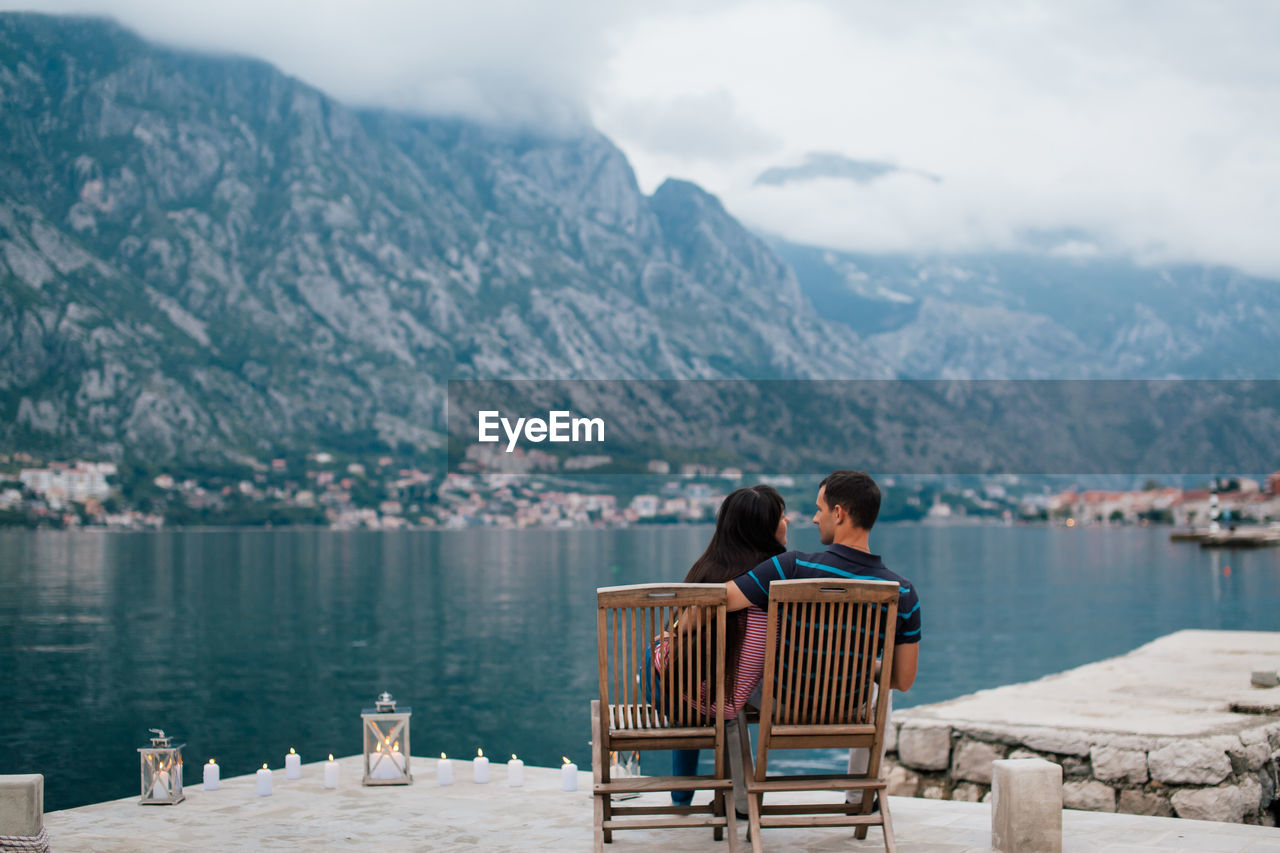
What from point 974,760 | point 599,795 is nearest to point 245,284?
point 974,760

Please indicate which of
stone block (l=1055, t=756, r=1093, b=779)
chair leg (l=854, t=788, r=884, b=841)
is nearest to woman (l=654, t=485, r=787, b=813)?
chair leg (l=854, t=788, r=884, b=841)

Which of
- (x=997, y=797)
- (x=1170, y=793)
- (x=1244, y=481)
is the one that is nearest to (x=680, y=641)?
(x=997, y=797)

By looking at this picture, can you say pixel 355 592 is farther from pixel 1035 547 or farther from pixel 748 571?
pixel 1035 547

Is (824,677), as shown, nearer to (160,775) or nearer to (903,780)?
(160,775)

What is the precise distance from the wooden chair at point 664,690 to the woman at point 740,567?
157 millimetres

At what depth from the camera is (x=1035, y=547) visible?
147500 mm

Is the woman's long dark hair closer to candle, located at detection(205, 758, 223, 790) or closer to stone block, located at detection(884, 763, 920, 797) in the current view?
candle, located at detection(205, 758, 223, 790)

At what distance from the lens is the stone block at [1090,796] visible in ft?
29.6

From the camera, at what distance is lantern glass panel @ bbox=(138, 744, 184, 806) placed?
778 cm

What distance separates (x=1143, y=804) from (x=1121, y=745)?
0.47 m

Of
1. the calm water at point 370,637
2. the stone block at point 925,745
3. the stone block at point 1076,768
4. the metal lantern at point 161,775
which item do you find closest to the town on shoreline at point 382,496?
the calm water at point 370,637

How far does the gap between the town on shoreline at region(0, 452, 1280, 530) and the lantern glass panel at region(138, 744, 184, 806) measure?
124778 mm

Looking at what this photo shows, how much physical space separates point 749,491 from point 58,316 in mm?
152290

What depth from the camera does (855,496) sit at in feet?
17.6
